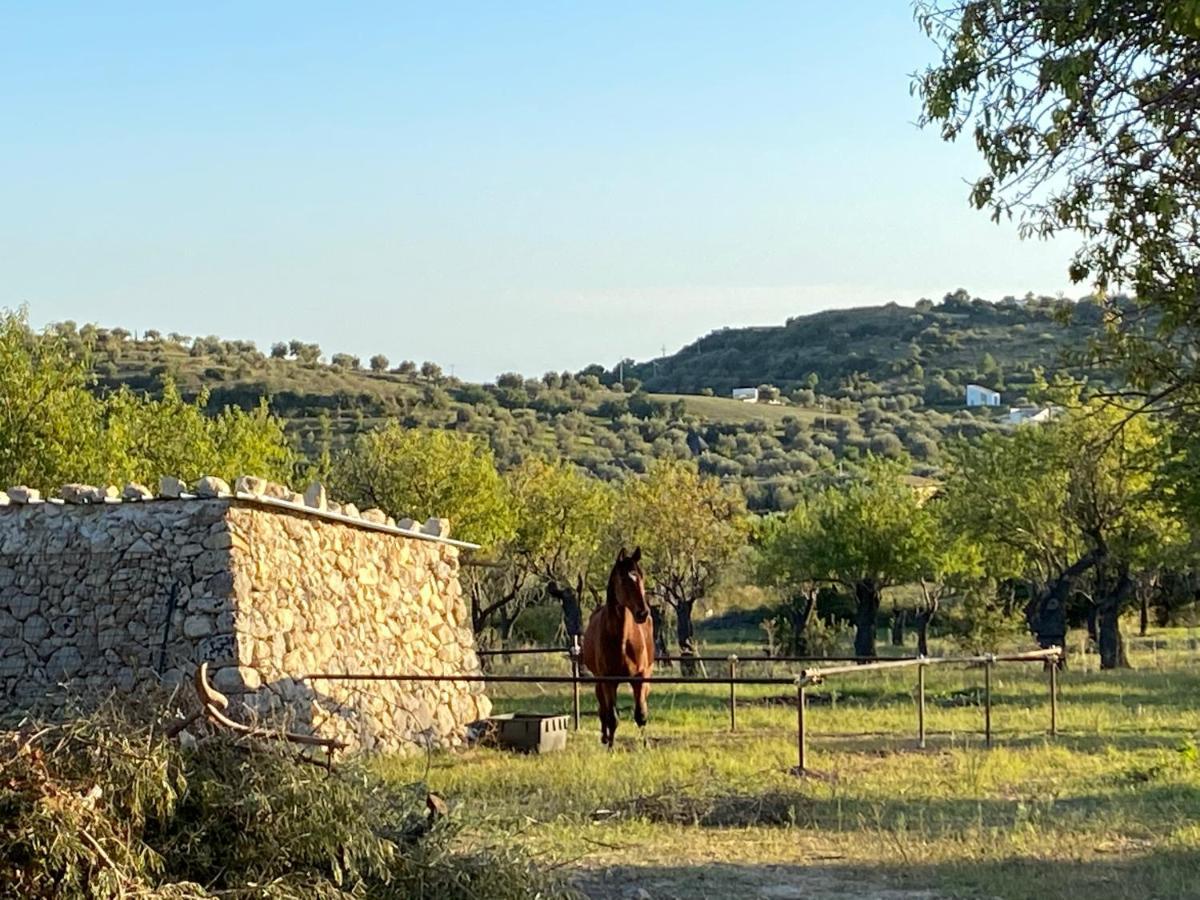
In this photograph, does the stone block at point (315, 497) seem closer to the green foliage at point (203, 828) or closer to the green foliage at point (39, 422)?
the green foliage at point (39, 422)

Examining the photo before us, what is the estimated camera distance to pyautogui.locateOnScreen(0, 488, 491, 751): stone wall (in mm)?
14844

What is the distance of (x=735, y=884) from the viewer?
28.6 feet

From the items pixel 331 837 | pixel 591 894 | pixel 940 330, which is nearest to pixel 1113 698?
pixel 591 894

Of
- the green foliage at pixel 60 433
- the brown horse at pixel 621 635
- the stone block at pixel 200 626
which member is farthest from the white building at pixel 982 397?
the stone block at pixel 200 626

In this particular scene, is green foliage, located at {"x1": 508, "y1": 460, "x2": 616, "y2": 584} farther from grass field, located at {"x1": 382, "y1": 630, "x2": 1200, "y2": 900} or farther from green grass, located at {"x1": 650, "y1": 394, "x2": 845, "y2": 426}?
green grass, located at {"x1": 650, "y1": 394, "x2": 845, "y2": 426}

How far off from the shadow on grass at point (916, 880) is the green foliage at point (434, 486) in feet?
76.5

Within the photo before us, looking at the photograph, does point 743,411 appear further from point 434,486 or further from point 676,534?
point 434,486

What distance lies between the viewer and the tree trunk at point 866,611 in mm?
36775

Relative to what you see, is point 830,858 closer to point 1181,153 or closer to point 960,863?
point 960,863

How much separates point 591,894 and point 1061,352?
21.2 feet

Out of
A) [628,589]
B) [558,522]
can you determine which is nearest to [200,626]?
[628,589]

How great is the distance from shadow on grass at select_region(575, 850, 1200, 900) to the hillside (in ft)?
116

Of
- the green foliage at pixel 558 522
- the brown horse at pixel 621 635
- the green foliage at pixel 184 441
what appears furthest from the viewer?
the green foliage at pixel 558 522

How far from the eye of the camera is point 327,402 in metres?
62.8
